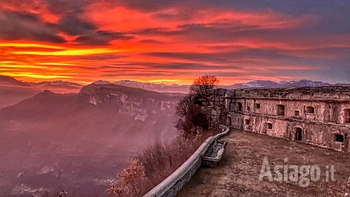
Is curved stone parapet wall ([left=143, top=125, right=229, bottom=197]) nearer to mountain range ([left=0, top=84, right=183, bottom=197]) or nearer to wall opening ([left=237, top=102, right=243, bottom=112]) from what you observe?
wall opening ([left=237, top=102, right=243, bottom=112])

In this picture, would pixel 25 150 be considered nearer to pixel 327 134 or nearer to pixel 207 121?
pixel 207 121

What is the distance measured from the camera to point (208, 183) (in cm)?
1300

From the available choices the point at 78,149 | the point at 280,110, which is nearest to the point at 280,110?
the point at 280,110

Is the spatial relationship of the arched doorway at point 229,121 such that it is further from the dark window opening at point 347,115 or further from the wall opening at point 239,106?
the dark window opening at point 347,115

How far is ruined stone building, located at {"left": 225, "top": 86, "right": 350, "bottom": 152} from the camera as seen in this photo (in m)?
21.8

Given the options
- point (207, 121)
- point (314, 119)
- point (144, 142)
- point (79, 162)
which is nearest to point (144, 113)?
point (144, 142)

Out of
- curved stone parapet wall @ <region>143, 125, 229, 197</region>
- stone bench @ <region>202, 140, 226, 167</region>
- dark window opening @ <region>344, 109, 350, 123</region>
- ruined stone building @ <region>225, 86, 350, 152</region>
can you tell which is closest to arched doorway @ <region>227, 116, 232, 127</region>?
ruined stone building @ <region>225, 86, 350, 152</region>

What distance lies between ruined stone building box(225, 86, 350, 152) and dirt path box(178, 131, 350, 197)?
2.08 m

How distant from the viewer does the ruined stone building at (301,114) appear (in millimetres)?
21812

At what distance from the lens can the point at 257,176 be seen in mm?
14219

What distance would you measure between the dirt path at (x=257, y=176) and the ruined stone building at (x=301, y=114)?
2079mm

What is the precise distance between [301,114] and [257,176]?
1472 centimetres

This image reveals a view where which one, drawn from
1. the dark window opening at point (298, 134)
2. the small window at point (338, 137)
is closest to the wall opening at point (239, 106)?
the dark window opening at point (298, 134)

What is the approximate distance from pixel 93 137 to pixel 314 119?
170 meters
